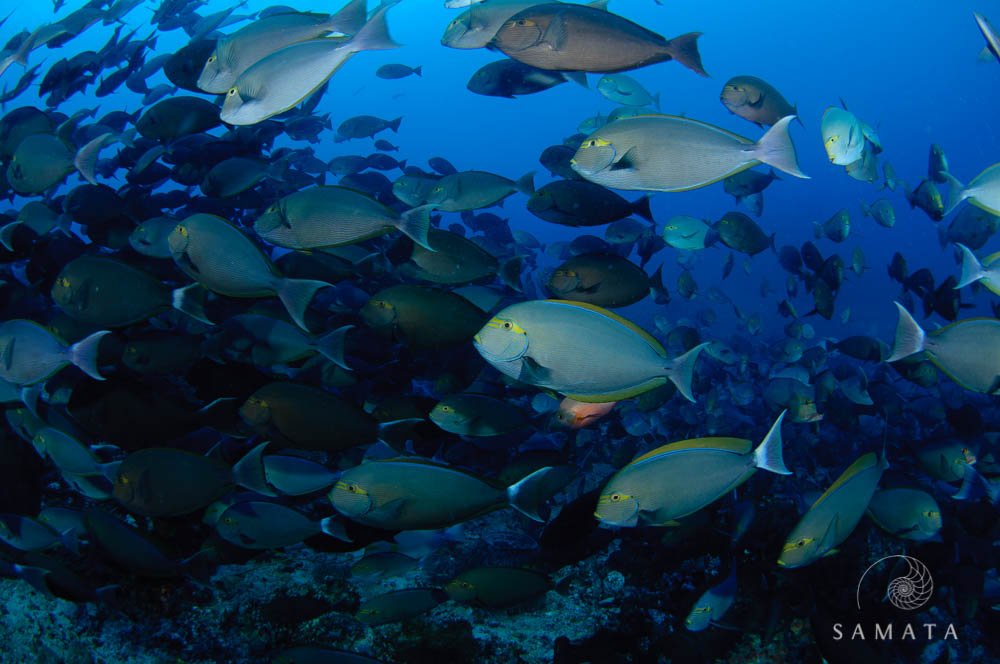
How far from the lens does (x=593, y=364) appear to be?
78.7 inches

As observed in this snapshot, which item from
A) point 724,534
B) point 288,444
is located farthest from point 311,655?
point 724,534

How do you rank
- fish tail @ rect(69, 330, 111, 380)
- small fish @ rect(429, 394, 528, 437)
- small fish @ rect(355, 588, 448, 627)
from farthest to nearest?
small fish @ rect(429, 394, 528, 437), small fish @ rect(355, 588, 448, 627), fish tail @ rect(69, 330, 111, 380)

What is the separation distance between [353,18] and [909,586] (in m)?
4.72

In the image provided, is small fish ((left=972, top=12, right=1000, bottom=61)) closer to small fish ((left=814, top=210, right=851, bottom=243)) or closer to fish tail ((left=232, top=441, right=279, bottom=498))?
fish tail ((left=232, top=441, right=279, bottom=498))

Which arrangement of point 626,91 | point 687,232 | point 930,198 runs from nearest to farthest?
point 930,198 → point 626,91 → point 687,232

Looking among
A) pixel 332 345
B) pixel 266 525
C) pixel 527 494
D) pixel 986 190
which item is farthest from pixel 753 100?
pixel 266 525

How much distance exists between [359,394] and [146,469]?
4.68ft

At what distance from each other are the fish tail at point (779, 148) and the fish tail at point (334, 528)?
8.88ft

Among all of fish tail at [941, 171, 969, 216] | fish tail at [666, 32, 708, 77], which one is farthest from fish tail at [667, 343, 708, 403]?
fish tail at [941, 171, 969, 216]

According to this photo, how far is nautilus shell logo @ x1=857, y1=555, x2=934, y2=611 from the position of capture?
10.5 ft

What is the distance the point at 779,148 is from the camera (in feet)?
6.57

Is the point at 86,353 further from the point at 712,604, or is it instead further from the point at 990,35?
the point at 990,35

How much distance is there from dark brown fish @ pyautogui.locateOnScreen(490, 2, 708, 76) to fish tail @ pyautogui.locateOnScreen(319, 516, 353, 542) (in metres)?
2.63

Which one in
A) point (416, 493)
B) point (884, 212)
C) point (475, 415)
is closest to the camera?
point (416, 493)
